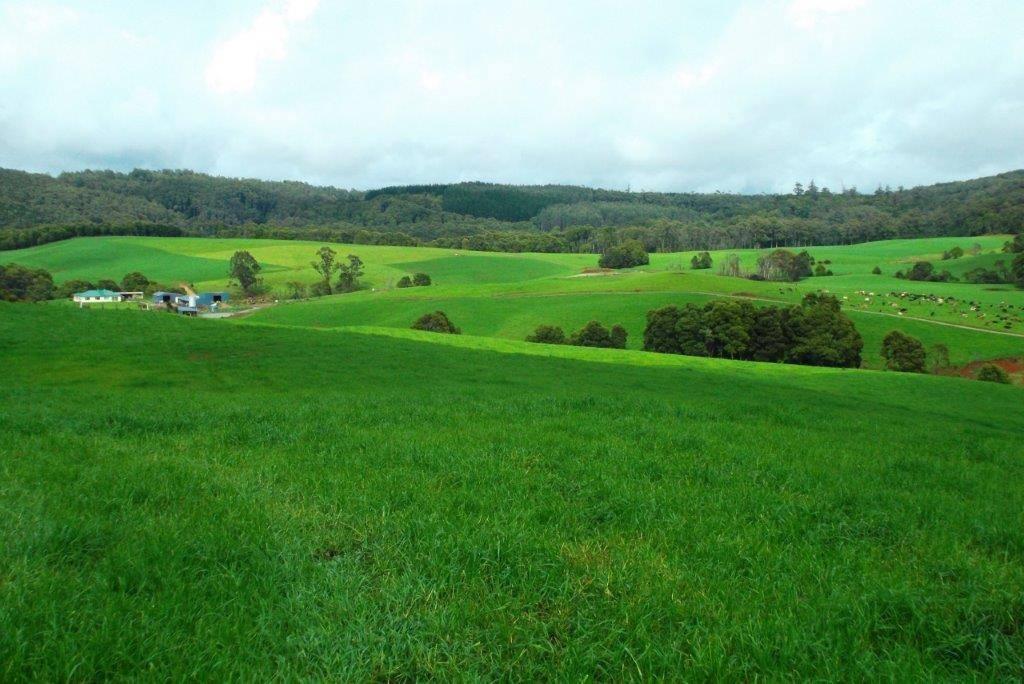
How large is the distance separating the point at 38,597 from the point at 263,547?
5.14 ft

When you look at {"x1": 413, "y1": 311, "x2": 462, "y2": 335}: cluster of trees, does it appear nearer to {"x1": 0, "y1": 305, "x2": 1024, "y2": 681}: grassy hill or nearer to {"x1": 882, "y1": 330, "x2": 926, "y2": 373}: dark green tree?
{"x1": 882, "y1": 330, "x2": 926, "y2": 373}: dark green tree

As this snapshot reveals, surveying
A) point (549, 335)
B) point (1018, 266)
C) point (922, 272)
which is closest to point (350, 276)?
point (549, 335)

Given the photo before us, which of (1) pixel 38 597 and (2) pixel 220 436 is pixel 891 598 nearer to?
(1) pixel 38 597

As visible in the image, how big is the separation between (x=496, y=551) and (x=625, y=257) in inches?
6118

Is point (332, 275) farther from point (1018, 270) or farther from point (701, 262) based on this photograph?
point (1018, 270)

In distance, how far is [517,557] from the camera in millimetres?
5227

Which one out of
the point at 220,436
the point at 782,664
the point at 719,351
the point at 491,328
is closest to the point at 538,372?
the point at 220,436

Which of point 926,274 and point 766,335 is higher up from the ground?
point 926,274

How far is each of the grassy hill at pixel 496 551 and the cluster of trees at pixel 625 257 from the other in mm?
147104

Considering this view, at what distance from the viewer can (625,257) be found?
513 feet

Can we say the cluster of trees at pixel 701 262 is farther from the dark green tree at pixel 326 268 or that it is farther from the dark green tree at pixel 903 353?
the dark green tree at pixel 326 268

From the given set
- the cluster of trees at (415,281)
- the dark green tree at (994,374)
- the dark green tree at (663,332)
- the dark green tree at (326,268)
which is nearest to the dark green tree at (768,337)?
the dark green tree at (663,332)

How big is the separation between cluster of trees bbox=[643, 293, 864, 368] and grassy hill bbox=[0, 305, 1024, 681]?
64054mm

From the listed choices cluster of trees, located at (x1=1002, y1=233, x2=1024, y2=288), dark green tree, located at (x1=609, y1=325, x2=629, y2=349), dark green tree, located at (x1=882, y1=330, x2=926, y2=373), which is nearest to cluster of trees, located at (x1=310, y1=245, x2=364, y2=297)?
dark green tree, located at (x1=609, y1=325, x2=629, y2=349)
